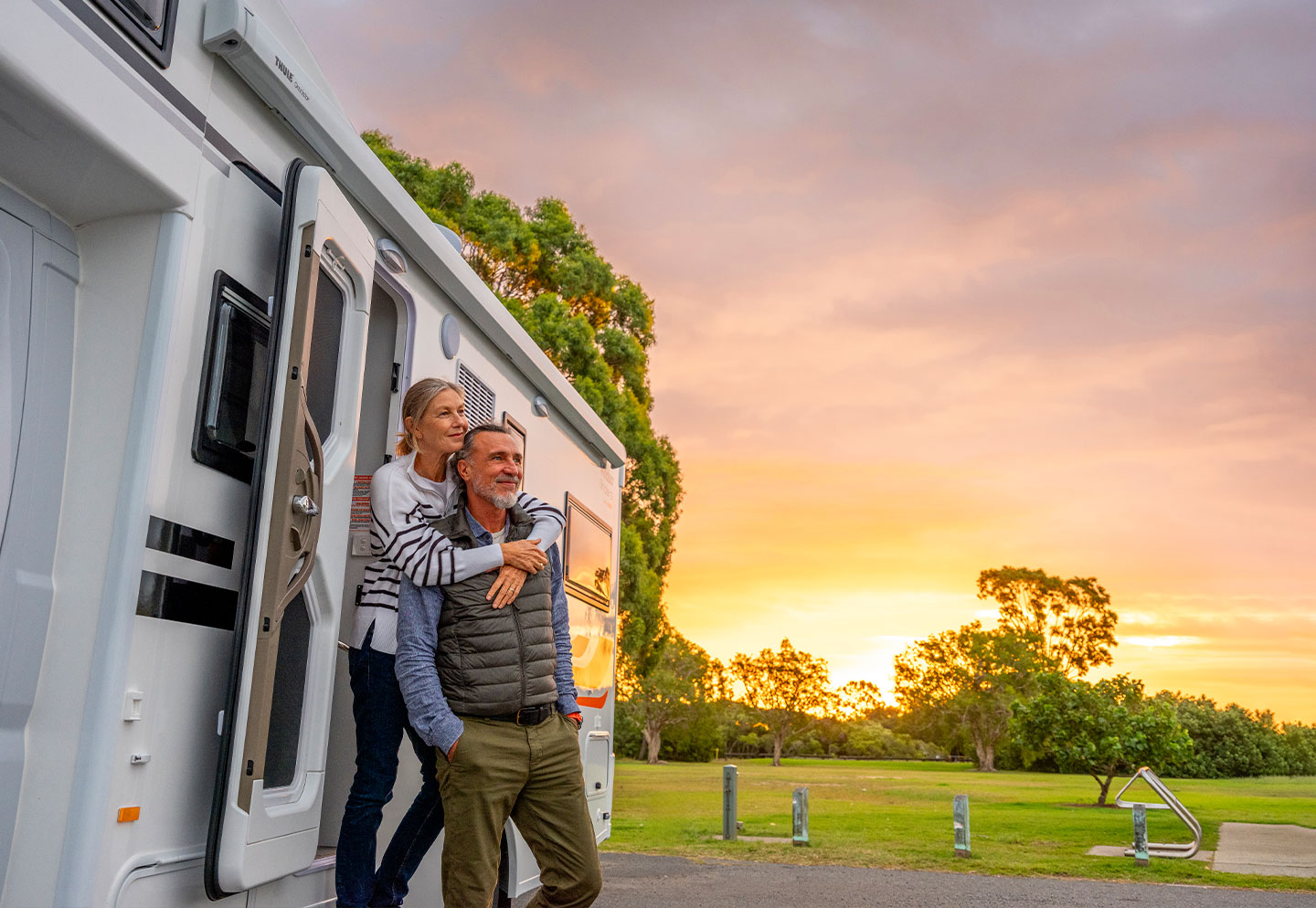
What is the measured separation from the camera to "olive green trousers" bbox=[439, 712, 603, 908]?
284 centimetres

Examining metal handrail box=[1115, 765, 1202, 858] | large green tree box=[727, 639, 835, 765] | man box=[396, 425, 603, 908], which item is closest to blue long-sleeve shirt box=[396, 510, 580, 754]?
man box=[396, 425, 603, 908]

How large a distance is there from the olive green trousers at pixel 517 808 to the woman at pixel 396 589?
8.3 inches

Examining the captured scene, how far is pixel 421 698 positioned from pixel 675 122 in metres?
9.05

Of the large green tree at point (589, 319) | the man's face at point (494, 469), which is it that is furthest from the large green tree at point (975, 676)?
the man's face at point (494, 469)

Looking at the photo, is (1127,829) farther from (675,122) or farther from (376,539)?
(376,539)

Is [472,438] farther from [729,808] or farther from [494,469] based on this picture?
[729,808]

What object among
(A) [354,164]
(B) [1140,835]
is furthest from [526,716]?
(B) [1140,835]

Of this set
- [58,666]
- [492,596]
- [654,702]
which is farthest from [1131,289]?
[654,702]

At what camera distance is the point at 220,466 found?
2232mm

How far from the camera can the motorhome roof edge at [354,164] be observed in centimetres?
226

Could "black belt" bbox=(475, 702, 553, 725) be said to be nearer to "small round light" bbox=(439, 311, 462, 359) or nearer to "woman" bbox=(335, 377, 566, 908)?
"woman" bbox=(335, 377, 566, 908)

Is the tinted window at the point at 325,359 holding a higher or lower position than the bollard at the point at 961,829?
higher

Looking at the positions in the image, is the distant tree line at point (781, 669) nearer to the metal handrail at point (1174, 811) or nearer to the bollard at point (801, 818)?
the bollard at point (801, 818)

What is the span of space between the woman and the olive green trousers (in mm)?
212
